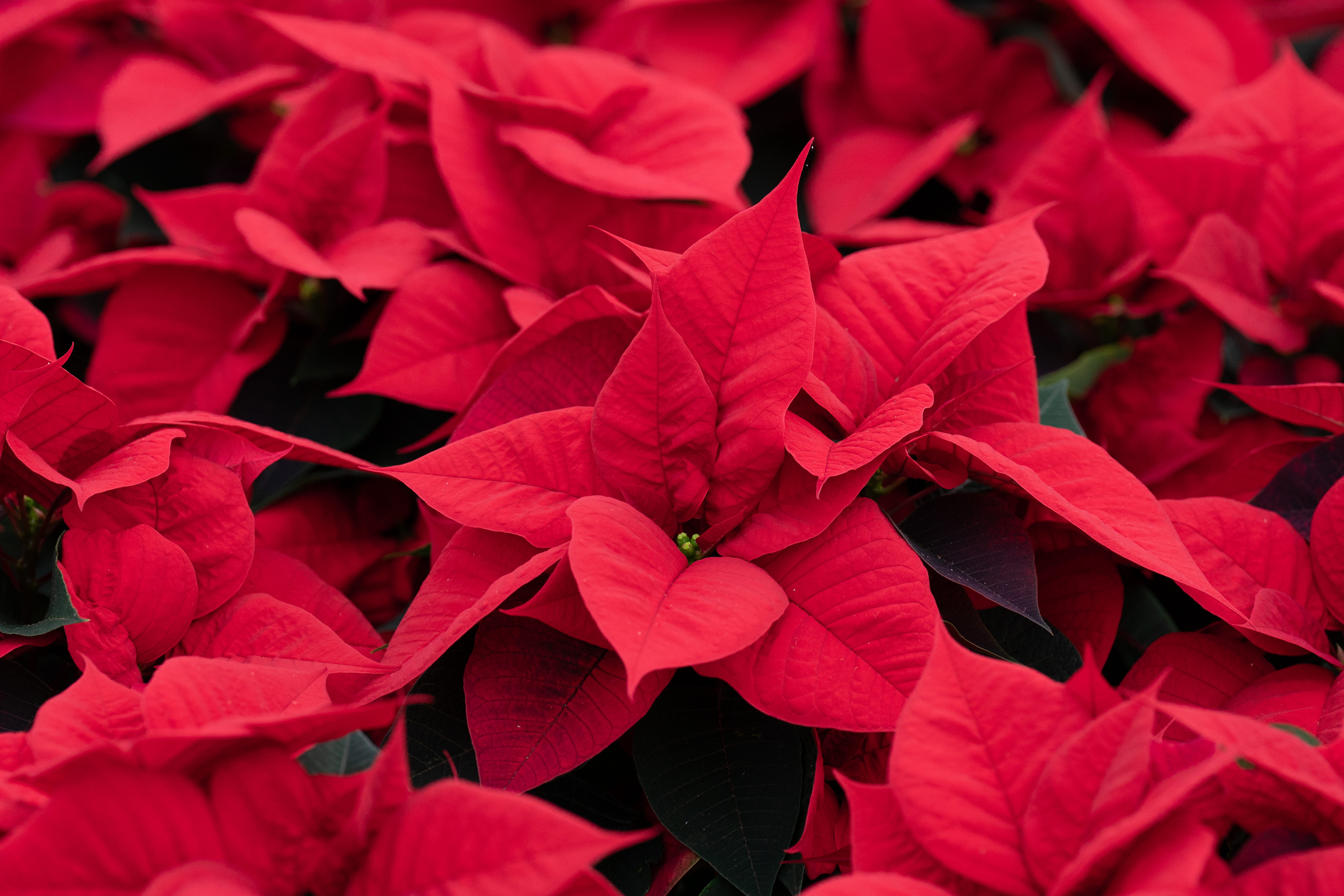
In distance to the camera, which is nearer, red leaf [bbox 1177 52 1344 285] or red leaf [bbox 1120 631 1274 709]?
red leaf [bbox 1120 631 1274 709]

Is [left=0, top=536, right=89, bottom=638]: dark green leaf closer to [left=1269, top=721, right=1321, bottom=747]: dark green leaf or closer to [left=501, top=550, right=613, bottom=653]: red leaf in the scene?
[left=501, top=550, right=613, bottom=653]: red leaf

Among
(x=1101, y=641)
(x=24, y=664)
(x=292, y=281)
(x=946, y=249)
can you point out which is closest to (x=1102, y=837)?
(x=1101, y=641)

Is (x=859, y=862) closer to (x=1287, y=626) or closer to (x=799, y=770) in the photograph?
(x=799, y=770)

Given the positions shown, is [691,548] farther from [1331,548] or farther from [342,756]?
[1331,548]

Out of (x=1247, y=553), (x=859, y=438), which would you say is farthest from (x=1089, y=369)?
(x=859, y=438)

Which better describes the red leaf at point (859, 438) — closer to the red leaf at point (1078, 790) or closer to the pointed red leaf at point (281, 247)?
the red leaf at point (1078, 790)

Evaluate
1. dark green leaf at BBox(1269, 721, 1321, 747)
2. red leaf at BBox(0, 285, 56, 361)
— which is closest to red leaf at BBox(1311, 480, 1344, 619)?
dark green leaf at BBox(1269, 721, 1321, 747)
